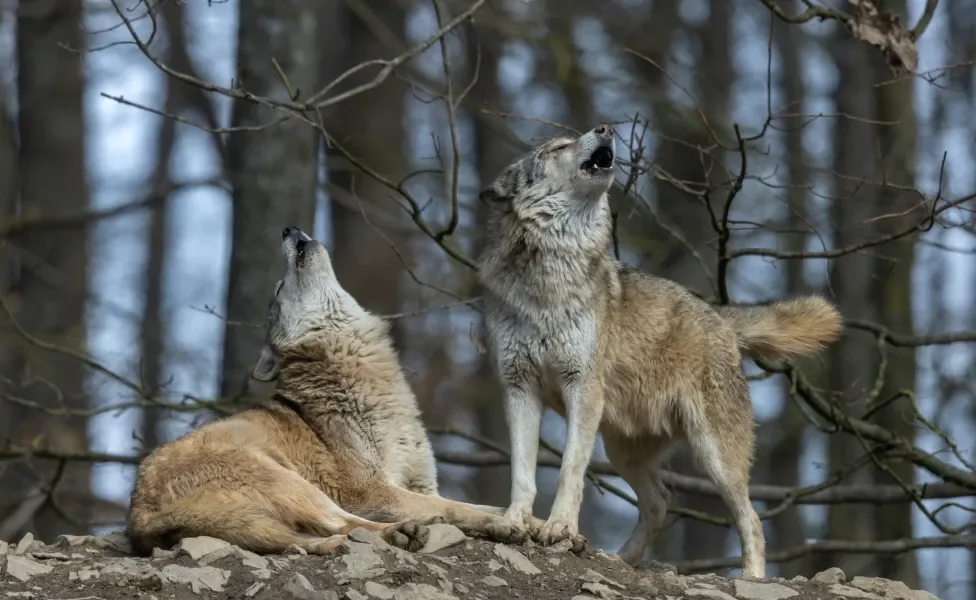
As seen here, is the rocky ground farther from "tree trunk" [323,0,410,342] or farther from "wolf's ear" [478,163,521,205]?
"tree trunk" [323,0,410,342]

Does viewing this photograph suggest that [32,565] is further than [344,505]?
No

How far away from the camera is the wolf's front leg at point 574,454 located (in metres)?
7.18

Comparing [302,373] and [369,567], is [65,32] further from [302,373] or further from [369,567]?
[369,567]

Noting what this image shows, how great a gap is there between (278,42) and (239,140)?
100 centimetres

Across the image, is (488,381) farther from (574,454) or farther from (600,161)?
(574,454)

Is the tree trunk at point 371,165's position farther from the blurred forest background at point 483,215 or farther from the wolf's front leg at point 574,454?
the wolf's front leg at point 574,454

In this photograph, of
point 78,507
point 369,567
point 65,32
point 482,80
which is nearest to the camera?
point 369,567

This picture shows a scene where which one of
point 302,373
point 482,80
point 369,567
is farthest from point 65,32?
point 369,567

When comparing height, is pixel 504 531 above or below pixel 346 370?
below

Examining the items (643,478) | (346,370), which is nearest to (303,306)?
(346,370)

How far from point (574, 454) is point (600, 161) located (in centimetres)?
196

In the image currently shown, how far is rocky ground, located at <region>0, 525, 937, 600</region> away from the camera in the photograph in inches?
244

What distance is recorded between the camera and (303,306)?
8.80m

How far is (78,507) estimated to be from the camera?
14320 mm
